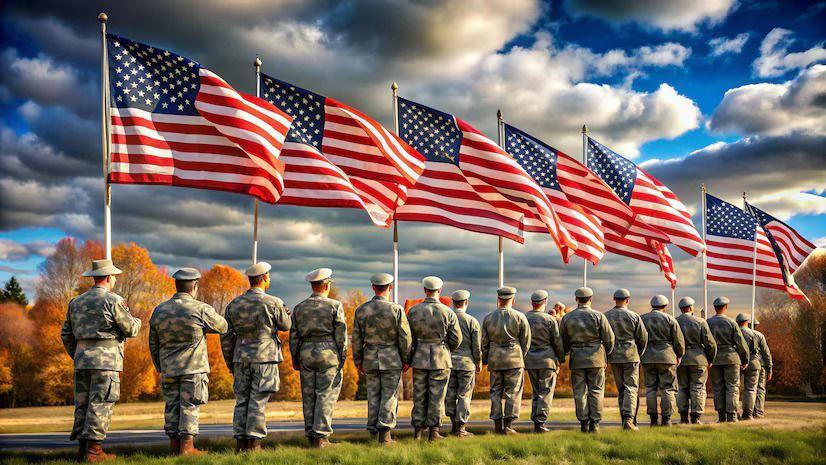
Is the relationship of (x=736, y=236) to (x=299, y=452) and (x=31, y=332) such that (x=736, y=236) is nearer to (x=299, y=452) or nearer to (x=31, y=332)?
(x=299, y=452)

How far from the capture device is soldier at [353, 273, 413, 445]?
12.0 meters

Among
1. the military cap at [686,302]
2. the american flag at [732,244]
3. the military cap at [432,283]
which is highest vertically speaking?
the american flag at [732,244]

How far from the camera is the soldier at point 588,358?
46.3 ft

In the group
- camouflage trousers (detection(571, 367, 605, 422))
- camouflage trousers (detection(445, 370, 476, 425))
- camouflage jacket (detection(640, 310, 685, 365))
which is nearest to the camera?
camouflage trousers (detection(445, 370, 476, 425))

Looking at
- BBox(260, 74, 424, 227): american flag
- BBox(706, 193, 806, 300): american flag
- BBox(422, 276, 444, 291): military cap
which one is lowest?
BBox(422, 276, 444, 291): military cap

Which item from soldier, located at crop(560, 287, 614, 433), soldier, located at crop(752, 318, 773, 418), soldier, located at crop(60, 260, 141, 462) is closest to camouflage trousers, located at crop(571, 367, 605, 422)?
soldier, located at crop(560, 287, 614, 433)

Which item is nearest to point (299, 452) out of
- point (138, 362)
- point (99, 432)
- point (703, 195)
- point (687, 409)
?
point (99, 432)

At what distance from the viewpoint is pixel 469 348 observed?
533 inches


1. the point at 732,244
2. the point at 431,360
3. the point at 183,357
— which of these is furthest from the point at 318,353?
the point at 732,244

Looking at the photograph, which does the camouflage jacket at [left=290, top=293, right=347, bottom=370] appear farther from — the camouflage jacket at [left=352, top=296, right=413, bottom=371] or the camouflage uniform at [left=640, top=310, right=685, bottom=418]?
the camouflage uniform at [left=640, top=310, right=685, bottom=418]

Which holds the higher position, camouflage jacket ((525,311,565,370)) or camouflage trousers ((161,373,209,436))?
camouflage jacket ((525,311,565,370))

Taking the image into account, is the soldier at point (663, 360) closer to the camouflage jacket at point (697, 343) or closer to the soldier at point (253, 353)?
the camouflage jacket at point (697, 343)

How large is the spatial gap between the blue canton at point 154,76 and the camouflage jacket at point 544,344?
25.7ft

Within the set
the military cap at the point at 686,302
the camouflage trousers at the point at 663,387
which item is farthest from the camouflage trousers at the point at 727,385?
the camouflage trousers at the point at 663,387
